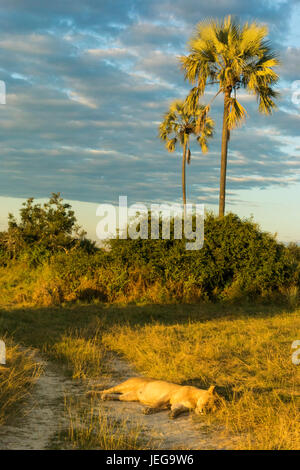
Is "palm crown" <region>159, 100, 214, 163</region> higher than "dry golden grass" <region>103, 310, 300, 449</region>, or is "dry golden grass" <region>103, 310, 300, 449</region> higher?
"palm crown" <region>159, 100, 214, 163</region>

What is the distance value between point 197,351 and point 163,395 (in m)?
3.17

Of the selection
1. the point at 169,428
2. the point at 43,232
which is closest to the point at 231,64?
the point at 43,232

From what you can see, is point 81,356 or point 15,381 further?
point 81,356

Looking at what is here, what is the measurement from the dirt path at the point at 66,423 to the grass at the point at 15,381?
0.14 m

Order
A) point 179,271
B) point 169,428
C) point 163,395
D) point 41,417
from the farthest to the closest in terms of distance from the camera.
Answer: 1. point 179,271
2. point 163,395
3. point 41,417
4. point 169,428

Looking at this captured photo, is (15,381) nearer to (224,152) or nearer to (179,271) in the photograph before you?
(179,271)

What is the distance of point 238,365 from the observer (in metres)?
8.77

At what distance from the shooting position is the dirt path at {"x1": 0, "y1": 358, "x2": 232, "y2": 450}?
518 centimetres

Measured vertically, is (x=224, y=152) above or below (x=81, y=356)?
above

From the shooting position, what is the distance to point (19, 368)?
750 cm

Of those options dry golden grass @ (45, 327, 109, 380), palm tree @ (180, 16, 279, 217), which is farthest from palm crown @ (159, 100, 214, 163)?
dry golden grass @ (45, 327, 109, 380)

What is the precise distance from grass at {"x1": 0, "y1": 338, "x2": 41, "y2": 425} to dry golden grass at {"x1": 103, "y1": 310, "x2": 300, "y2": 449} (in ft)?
6.54

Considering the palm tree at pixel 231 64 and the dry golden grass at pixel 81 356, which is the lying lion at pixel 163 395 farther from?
the palm tree at pixel 231 64

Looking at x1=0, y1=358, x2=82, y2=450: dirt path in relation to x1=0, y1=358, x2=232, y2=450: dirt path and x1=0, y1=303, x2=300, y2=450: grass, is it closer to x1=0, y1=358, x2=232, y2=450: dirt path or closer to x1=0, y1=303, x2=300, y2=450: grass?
x1=0, y1=358, x2=232, y2=450: dirt path
